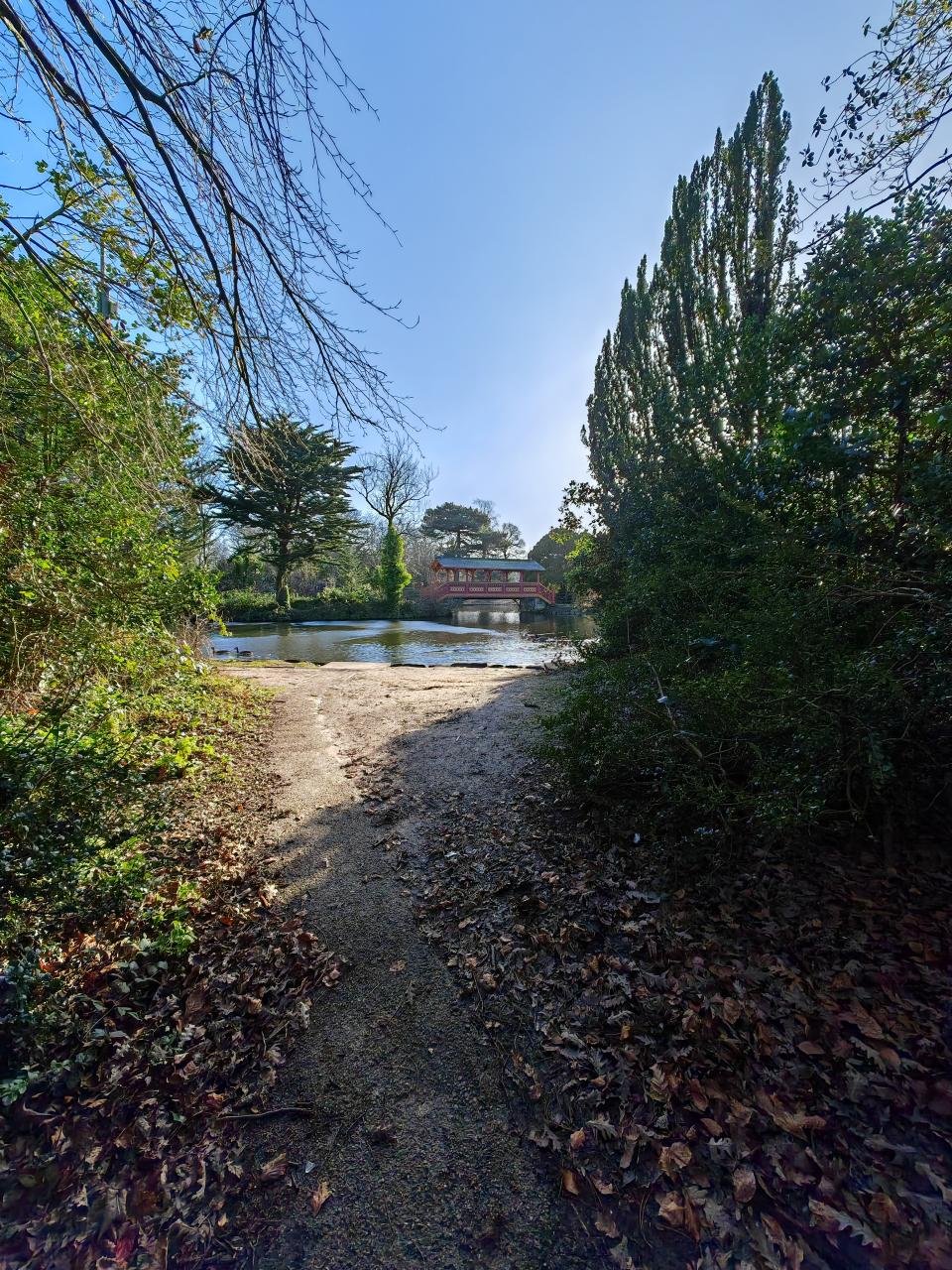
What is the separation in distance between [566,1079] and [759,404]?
413 centimetres

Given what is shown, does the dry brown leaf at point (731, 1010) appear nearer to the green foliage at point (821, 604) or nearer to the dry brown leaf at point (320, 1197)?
the green foliage at point (821, 604)

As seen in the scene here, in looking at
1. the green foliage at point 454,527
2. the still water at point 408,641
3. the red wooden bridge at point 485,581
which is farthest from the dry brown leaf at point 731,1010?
the green foliage at point 454,527

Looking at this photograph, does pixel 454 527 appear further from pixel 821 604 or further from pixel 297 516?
pixel 821 604

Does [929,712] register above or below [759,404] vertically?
below

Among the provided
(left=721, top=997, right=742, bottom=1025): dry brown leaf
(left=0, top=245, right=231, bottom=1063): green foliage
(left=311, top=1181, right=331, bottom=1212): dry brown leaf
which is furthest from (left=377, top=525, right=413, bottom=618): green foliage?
(left=311, top=1181, right=331, bottom=1212): dry brown leaf

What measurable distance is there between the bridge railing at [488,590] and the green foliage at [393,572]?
8.03ft

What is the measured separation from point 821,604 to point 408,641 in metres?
16.6

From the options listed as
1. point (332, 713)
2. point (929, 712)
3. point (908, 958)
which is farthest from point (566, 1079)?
point (332, 713)

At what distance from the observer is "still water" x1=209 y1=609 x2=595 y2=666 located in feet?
45.6

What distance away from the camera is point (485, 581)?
30.4m

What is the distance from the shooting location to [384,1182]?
154 centimetres

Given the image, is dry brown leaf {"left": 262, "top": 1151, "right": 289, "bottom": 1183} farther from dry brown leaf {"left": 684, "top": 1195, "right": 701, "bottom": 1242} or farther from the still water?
the still water

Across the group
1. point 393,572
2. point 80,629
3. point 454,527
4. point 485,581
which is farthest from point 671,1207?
point 454,527

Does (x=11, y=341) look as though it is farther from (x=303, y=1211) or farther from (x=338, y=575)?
(x=338, y=575)
